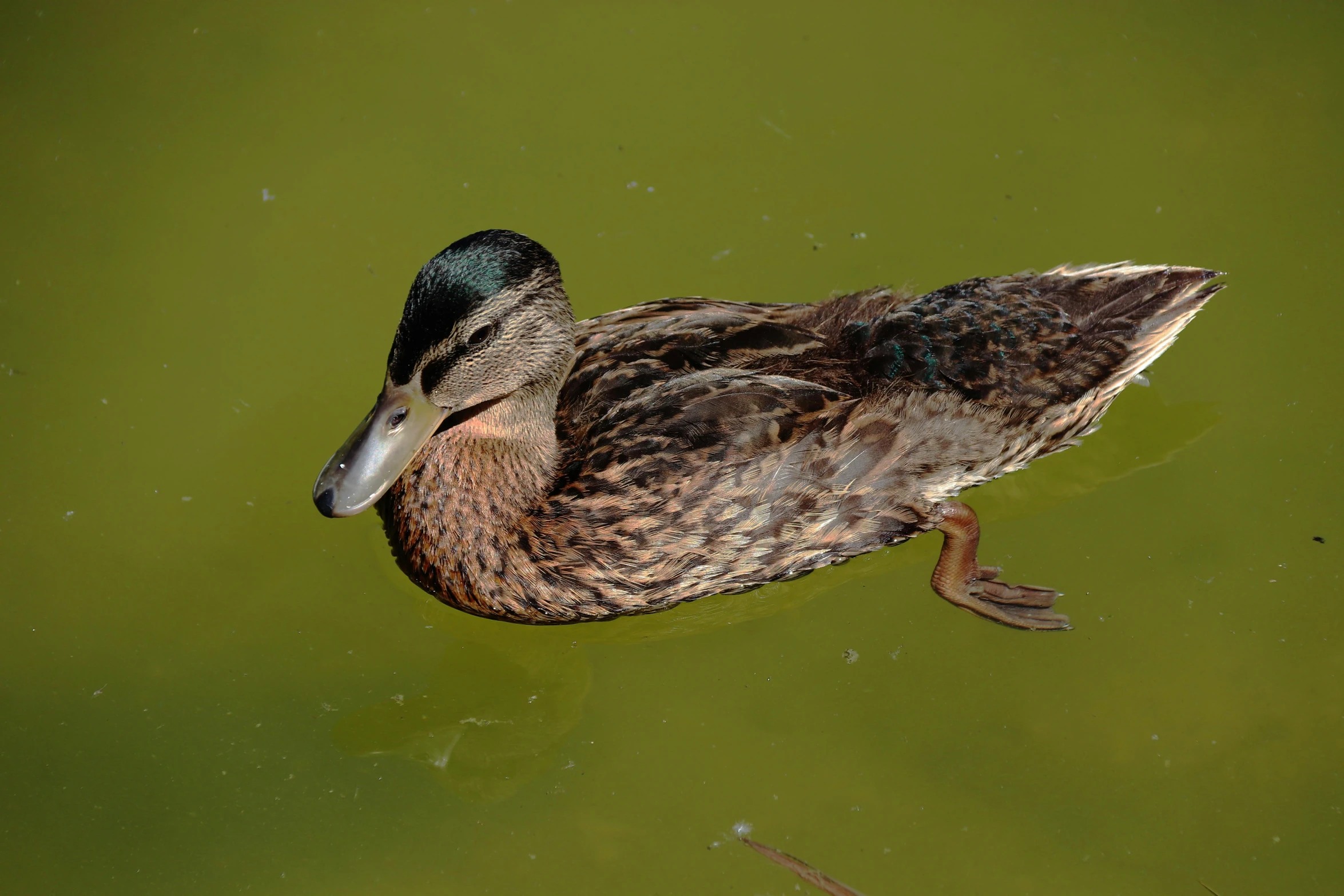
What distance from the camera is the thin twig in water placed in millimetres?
3180

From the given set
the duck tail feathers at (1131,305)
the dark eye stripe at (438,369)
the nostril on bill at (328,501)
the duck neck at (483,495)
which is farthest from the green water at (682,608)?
the dark eye stripe at (438,369)

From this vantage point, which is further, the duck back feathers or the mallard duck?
the duck back feathers

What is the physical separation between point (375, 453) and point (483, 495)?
41 centimetres

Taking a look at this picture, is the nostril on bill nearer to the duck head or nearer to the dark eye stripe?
the duck head

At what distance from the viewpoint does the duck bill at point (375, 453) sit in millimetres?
2945

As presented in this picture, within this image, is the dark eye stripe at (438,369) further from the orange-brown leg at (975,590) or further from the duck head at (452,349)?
the orange-brown leg at (975,590)

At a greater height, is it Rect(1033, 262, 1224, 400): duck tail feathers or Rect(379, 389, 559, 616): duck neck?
Rect(1033, 262, 1224, 400): duck tail feathers

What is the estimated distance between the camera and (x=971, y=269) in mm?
4352

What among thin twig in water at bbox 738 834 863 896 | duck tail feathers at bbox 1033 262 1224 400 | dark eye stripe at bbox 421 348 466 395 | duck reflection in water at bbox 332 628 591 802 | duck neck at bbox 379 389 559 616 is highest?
dark eye stripe at bbox 421 348 466 395

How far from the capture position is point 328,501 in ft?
9.66

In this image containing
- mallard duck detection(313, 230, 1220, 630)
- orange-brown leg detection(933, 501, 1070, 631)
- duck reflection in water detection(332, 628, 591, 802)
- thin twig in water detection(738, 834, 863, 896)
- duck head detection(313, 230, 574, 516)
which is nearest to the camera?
duck head detection(313, 230, 574, 516)

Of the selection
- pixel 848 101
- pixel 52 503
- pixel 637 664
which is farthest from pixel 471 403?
pixel 848 101

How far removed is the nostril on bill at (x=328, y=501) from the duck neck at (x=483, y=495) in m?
0.44

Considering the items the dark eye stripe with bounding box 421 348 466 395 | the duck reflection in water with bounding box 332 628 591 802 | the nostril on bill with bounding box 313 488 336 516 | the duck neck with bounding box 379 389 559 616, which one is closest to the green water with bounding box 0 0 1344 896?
the duck reflection in water with bounding box 332 628 591 802
